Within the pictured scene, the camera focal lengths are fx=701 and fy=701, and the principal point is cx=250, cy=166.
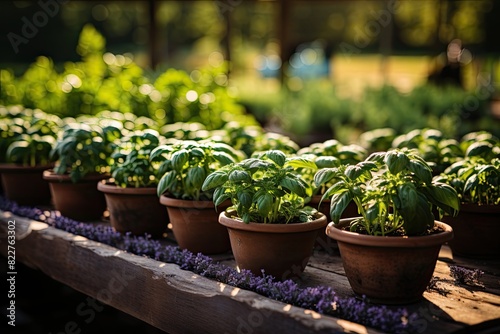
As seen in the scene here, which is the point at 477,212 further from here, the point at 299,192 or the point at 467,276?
the point at 299,192

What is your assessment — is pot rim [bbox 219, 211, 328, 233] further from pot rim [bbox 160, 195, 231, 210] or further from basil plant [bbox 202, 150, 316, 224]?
pot rim [bbox 160, 195, 231, 210]

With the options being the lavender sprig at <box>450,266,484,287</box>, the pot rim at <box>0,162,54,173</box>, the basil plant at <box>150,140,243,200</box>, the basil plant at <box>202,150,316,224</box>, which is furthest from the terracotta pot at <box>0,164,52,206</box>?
the lavender sprig at <box>450,266,484,287</box>

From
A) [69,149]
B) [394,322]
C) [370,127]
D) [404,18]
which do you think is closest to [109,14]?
[404,18]

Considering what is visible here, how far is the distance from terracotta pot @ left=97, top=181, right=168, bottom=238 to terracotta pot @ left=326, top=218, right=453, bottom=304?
1.35 m

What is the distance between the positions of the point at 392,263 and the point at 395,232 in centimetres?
21

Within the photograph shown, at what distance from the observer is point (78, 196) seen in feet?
13.9

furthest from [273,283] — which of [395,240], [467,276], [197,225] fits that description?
[467,276]

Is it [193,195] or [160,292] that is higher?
[193,195]

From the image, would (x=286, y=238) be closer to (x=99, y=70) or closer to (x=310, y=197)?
(x=310, y=197)

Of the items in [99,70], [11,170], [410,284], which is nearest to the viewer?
[410,284]

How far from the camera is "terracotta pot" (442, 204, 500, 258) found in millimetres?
3305

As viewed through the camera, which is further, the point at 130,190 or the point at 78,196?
the point at 78,196

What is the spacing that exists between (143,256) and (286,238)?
0.81 m

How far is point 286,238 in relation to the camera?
9.65 feet
